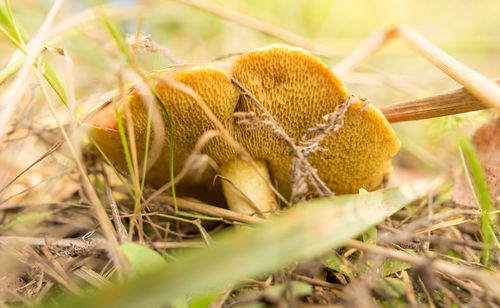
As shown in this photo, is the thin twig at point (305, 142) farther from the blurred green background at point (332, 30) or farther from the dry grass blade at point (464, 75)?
the blurred green background at point (332, 30)

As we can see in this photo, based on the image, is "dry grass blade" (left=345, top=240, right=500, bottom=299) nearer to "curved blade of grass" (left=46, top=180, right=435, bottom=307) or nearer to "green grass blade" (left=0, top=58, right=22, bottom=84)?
"curved blade of grass" (left=46, top=180, right=435, bottom=307)

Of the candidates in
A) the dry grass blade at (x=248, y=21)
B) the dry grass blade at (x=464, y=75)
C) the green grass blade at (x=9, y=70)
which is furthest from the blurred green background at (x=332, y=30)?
the green grass blade at (x=9, y=70)

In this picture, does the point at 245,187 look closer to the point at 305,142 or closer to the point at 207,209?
the point at 207,209

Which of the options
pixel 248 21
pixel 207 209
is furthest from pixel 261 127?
pixel 248 21

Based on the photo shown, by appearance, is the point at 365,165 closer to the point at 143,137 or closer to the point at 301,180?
the point at 301,180

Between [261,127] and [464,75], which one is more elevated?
[464,75]

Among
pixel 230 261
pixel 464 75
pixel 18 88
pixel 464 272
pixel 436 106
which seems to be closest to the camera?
pixel 230 261
